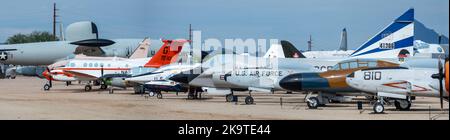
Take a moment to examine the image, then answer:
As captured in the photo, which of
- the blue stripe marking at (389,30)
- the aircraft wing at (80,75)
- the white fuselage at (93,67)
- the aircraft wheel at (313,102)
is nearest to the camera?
the aircraft wheel at (313,102)

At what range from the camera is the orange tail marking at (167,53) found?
125 feet

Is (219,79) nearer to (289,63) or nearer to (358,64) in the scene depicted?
(289,63)

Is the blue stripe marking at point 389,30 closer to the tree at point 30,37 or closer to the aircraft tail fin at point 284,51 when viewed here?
the aircraft tail fin at point 284,51

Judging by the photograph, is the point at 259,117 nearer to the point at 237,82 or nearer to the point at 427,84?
the point at 427,84

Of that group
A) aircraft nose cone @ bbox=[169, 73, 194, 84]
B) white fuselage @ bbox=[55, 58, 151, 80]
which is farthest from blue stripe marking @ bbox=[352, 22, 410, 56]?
white fuselage @ bbox=[55, 58, 151, 80]

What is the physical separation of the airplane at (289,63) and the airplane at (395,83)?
167 inches

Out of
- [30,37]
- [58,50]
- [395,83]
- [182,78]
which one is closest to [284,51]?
[182,78]

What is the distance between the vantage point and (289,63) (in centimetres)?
2609

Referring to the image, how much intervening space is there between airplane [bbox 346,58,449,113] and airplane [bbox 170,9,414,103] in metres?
4.24

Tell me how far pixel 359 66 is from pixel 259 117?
5.07m

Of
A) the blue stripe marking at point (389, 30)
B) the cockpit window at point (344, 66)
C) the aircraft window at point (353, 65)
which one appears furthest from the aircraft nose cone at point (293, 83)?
the blue stripe marking at point (389, 30)

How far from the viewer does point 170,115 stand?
754 inches

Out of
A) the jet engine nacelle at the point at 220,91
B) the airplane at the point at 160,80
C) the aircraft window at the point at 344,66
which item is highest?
the aircraft window at the point at 344,66
